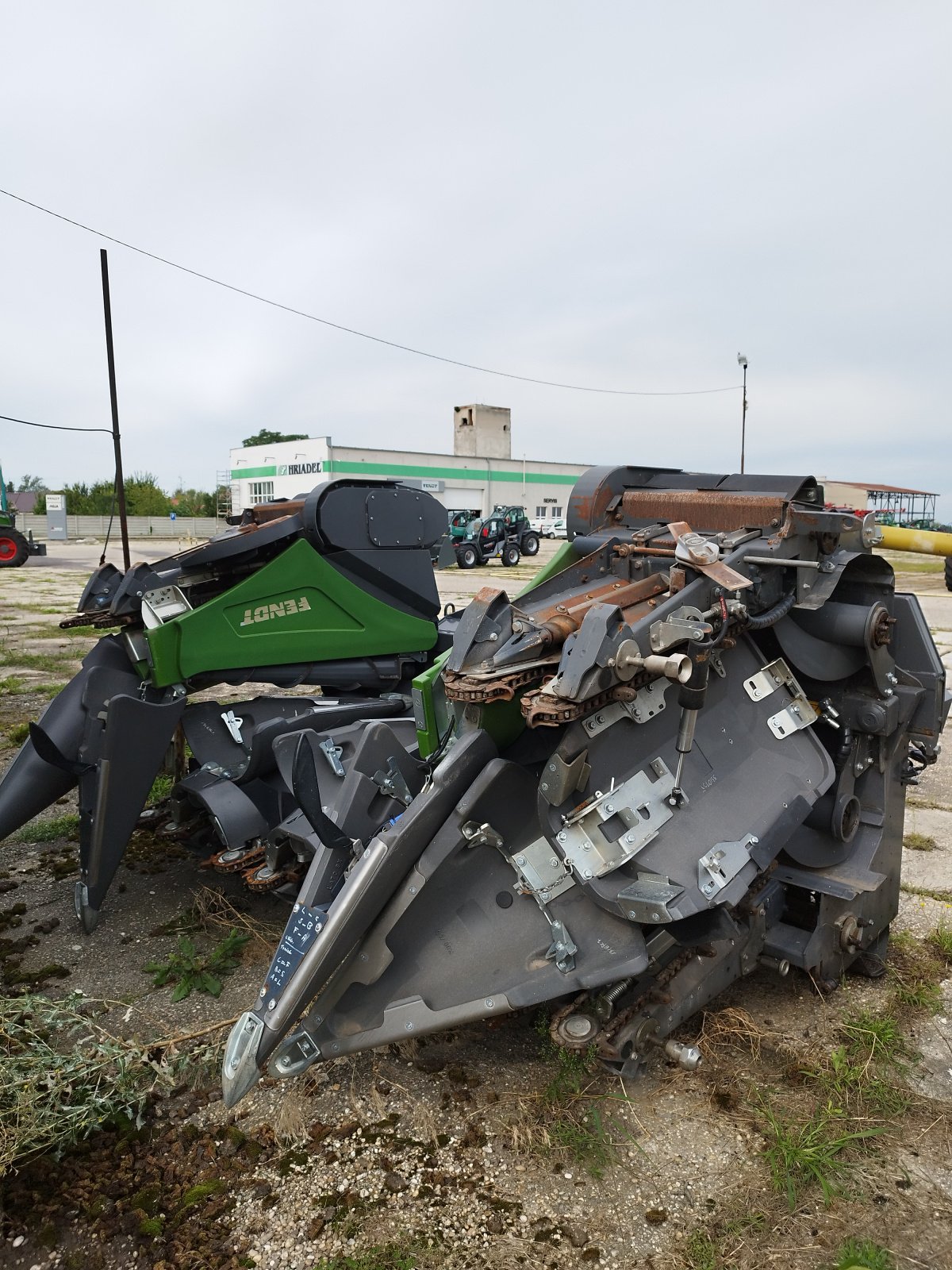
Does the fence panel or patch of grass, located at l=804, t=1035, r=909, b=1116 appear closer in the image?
patch of grass, located at l=804, t=1035, r=909, b=1116

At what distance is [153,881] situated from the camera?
4848mm

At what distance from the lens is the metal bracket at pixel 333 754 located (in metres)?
3.64

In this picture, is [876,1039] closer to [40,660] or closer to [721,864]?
[721,864]

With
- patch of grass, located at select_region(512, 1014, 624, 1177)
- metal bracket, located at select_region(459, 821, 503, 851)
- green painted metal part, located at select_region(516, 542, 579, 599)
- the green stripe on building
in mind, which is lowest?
patch of grass, located at select_region(512, 1014, 624, 1177)

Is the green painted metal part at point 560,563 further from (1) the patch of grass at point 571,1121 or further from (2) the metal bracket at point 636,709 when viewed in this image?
(1) the patch of grass at point 571,1121

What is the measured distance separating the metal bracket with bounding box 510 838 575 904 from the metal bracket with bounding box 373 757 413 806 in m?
0.54

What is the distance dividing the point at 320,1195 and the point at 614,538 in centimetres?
249

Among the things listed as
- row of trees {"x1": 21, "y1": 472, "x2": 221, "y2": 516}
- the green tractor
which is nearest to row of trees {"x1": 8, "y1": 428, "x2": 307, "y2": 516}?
row of trees {"x1": 21, "y1": 472, "x2": 221, "y2": 516}

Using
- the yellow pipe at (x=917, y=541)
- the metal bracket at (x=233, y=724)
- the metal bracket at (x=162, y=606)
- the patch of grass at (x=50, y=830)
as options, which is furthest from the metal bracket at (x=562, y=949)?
the patch of grass at (x=50, y=830)

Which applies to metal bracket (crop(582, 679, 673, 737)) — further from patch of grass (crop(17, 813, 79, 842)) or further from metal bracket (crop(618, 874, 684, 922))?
patch of grass (crop(17, 813, 79, 842))

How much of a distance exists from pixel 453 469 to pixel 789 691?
4673 centimetres

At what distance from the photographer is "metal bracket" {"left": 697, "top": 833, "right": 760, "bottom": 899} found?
2.76m

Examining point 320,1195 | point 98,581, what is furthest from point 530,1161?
point 98,581

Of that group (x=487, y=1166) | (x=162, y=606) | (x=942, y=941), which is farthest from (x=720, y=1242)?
(x=162, y=606)
